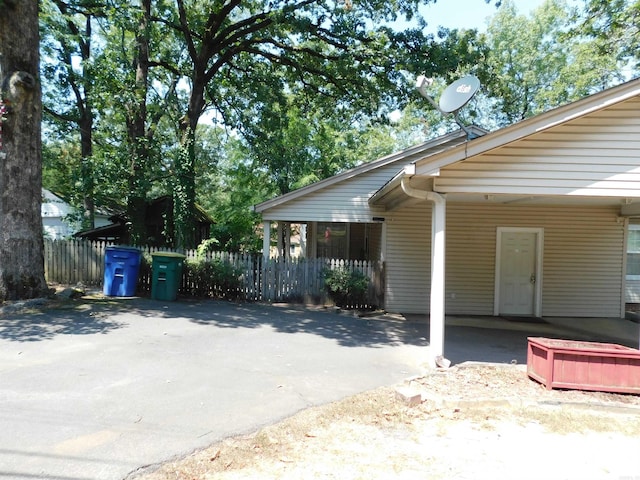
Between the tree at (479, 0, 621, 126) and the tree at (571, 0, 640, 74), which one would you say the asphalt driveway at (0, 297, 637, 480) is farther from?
the tree at (479, 0, 621, 126)

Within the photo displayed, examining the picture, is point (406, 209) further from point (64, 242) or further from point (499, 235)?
point (64, 242)

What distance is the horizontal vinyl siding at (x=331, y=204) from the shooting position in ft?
35.7

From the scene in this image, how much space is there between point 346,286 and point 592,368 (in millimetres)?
5919

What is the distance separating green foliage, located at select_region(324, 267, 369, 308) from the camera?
33.0ft

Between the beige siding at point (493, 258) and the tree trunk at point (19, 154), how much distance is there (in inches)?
322

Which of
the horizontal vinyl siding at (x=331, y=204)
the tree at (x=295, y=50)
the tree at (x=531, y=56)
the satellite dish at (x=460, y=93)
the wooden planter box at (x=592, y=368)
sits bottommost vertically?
the wooden planter box at (x=592, y=368)

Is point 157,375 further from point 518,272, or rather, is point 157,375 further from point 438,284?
point 518,272

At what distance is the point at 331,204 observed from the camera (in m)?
11.0

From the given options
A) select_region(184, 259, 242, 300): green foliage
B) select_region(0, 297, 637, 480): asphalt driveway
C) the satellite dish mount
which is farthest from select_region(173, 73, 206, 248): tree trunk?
the satellite dish mount

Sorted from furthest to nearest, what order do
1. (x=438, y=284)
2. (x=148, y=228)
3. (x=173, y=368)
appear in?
1. (x=148, y=228)
2. (x=438, y=284)
3. (x=173, y=368)

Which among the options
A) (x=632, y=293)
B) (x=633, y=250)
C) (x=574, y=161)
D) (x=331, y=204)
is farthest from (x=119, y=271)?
(x=632, y=293)

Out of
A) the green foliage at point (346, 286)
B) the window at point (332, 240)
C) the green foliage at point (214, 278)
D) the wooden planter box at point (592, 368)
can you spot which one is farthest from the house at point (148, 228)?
the wooden planter box at point (592, 368)

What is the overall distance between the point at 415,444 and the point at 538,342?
2478 millimetres

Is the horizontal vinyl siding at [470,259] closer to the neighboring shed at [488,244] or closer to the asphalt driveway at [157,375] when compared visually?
the neighboring shed at [488,244]
